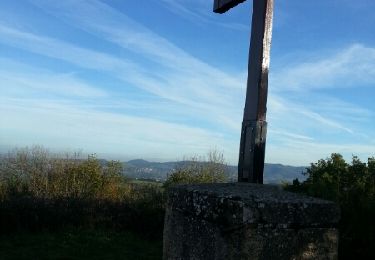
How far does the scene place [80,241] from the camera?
10586 mm

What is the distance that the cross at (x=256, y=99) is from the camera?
268 centimetres

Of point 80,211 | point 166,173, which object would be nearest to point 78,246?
point 80,211

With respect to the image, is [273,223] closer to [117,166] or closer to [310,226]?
[310,226]

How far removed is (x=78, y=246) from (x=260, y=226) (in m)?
8.83

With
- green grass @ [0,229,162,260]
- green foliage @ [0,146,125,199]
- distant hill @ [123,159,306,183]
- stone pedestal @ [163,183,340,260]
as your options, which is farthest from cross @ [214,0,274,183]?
green foliage @ [0,146,125,199]

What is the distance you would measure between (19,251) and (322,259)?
867 centimetres

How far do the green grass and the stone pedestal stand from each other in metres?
7.58

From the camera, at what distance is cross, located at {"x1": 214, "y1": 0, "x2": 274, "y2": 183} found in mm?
2682

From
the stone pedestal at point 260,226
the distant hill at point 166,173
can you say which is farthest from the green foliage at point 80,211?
the stone pedestal at point 260,226

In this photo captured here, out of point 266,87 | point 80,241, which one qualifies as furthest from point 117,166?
point 266,87

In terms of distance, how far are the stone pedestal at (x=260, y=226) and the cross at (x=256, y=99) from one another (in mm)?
458

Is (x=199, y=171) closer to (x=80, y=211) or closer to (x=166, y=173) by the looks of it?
(x=166, y=173)

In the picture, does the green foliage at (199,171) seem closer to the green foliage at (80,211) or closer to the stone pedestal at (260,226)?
the green foliage at (80,211)

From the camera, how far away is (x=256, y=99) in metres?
2.77
